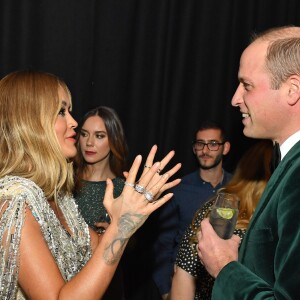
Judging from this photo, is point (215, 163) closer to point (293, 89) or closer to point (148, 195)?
point (148, 195)

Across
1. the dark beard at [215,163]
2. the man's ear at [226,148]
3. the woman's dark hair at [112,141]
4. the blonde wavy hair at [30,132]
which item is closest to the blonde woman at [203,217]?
the blonde wavy hair at [30,132]

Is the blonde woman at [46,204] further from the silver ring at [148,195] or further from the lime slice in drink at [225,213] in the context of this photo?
the lime slice in drink at [225,213]

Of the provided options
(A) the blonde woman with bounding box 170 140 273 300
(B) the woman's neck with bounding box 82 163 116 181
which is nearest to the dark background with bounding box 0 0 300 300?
(B) the woman's neck with bounding box 82 163 116 181

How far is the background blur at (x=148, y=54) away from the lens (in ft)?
10.5

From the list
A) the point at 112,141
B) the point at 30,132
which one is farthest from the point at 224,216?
the point at 112,141

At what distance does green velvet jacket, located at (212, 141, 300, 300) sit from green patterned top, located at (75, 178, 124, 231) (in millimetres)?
1666

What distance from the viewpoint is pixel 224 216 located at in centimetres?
155

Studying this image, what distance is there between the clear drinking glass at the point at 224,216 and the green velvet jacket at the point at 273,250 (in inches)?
3.5

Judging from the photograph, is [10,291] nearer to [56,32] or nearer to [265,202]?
[265,202]

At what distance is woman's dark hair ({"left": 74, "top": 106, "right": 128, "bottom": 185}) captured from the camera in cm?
327

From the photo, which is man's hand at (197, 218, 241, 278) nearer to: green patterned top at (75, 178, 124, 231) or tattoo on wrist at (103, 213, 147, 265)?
tattoo on wrist at (103, 213, 147, 265)

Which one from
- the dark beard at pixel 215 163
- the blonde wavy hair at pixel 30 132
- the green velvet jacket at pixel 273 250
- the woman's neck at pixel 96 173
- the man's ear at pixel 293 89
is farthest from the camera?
the dark beard at pixel 215 163

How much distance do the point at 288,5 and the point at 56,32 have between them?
1.81m

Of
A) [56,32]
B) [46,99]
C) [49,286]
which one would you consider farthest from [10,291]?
[56,32]
